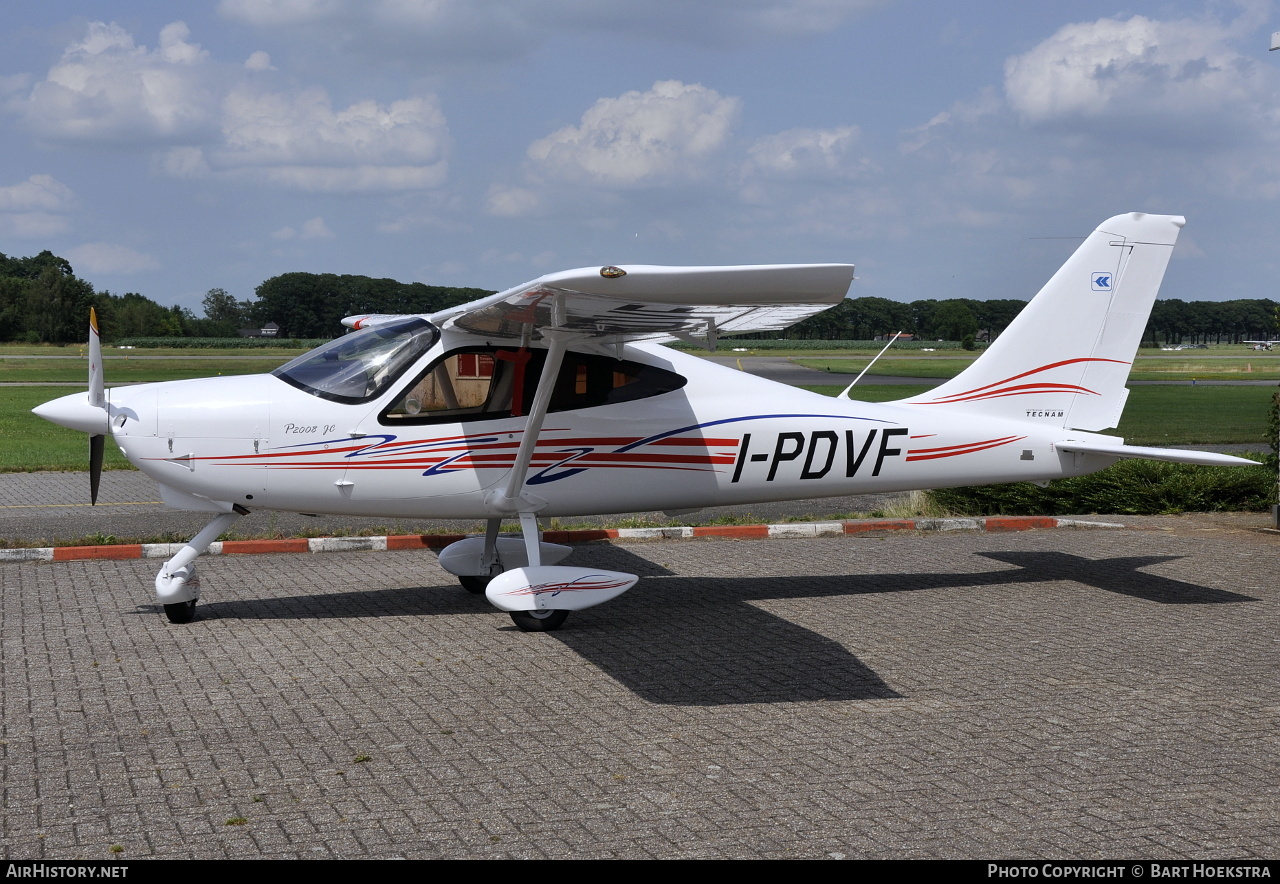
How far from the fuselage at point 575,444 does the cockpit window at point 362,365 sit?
6cm

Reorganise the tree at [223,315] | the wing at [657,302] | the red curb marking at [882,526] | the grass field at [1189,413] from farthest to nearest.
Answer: the tree at [223,315] < the grass field at [1189,413] < the red curb marking at [882,526] < the wing at [657,302]

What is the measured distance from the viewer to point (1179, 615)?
26.7ft

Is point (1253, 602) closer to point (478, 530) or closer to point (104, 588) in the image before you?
point (478, 530)

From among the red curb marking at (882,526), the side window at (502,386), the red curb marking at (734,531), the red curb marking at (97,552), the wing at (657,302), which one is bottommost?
the red curb marking at (97,552)

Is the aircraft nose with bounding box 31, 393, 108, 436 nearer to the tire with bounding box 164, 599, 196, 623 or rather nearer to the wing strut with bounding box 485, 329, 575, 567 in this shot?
the tire with bounding box 164, 599, 196, 623

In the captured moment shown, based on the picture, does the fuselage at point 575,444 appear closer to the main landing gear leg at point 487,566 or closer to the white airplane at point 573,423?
A: the white airplane at point 573,423

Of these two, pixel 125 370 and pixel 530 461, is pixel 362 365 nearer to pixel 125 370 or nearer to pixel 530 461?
pixel 530 461

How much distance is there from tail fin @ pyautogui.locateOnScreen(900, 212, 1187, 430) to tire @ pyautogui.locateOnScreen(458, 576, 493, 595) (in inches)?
152

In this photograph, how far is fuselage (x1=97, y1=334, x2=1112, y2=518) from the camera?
774 cm

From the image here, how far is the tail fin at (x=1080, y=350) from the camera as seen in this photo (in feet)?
29.9

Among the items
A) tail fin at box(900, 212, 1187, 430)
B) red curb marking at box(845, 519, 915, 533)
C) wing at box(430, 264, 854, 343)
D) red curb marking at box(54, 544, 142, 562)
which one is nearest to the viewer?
wing at box(430, 264, 854, 343)

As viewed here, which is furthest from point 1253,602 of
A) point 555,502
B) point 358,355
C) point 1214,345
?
point 1214,345

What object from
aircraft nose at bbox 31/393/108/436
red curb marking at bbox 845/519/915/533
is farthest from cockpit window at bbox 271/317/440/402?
red curb marking at bbox 845/519/915/533

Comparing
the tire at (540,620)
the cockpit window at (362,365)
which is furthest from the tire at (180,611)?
the tire at (540,620)
